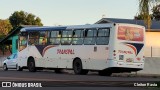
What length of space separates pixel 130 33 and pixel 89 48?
9.60ft

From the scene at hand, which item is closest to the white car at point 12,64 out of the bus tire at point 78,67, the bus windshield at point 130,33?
the bus tire at point 78,67

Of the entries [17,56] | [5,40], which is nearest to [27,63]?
[17,56]

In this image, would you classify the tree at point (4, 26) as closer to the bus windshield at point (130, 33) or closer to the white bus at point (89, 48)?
the white bus at point (89, 48)

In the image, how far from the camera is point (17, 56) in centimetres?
3834

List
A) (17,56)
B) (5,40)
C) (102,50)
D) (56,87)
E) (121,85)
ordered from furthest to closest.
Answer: (5,40), (17,56), (102,50), (56,87), (121,85)

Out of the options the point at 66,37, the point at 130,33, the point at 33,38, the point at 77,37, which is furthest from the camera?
the point at 33,38

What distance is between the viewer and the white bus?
29203mm

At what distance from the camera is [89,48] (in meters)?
30.9

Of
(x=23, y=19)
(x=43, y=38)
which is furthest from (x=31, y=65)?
(x=23, y=19)

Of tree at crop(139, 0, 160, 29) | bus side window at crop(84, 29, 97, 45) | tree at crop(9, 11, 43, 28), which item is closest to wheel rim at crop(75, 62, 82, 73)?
bus side window at crop(84, 29, 97, 45)

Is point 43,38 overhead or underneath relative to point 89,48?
overhead

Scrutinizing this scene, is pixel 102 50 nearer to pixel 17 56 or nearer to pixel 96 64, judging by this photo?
Result: pixel 96 64

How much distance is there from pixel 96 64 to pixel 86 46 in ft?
5.01

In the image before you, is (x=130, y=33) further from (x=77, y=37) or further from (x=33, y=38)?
(x=33, y=38)
